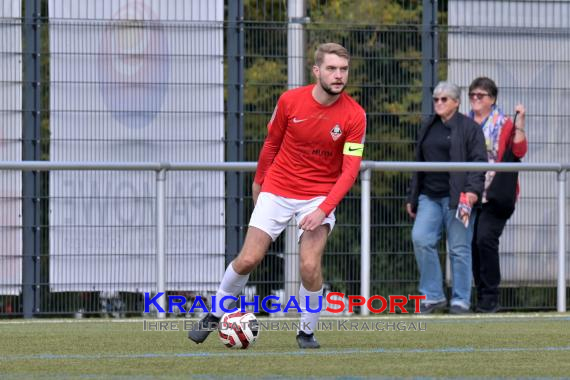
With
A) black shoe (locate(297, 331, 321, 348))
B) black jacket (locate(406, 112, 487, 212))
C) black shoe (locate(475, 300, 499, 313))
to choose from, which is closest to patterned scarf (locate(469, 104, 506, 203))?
black jacket (locate(406, 112, 487, 212))

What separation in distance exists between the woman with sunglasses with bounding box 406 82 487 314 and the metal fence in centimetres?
77

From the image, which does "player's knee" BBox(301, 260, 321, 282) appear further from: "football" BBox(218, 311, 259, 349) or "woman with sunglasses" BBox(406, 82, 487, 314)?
"woman with sunglasses" BBox(406, 82, 487, 314)

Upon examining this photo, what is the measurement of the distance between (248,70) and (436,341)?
5.01m

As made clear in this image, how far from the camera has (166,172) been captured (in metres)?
12.4

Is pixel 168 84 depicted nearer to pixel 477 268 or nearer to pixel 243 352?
pixel 477 268

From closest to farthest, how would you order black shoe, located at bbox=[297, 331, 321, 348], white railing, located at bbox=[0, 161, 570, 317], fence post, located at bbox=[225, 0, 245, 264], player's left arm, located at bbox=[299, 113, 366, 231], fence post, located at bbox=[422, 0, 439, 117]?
player's left arm, located at bbox=[299, 113, 366, 231], black shoe, located at bbox=[297, 331, 321, 348], white railing, located at bbox=[0, 161, 570, 317], fence post, located at bbox=[225, 0, 245, 264], fence post, located at bbox=[422, 0, 439, 117]

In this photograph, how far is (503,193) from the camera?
12.8 m

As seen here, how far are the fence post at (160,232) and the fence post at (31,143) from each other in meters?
1.43

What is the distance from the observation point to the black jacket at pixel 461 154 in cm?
1238

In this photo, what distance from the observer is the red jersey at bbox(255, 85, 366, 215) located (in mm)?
8641

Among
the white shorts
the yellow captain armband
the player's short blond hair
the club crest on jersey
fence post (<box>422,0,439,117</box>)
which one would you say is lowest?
the white shorts

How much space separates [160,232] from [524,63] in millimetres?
4170

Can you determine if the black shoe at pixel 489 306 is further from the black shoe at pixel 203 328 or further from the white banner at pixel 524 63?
the black shoe at pixel 203 328

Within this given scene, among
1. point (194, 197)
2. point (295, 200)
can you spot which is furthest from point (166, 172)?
point (295, 200)
